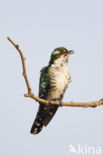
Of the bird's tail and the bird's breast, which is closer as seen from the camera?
the bird's breast

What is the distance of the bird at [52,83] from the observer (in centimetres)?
918

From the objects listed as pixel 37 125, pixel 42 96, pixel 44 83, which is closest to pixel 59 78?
pixel 44 83

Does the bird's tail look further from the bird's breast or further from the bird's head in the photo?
the bird's head

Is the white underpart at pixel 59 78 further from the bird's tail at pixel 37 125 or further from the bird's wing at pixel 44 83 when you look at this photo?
the bird's tail at pixel 37 125

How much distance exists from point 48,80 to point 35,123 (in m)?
1.29

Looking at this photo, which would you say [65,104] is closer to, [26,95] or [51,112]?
[26,95]

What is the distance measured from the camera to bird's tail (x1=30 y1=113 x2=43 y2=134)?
9.37 m

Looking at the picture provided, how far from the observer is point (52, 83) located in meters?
9.21

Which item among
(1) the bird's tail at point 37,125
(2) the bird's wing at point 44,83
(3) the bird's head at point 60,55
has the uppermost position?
(3) the bird's head at point 60,55

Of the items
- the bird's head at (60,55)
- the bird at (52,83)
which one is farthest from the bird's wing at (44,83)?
the bird's head at (60,55)

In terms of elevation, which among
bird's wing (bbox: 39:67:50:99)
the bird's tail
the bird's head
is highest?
the bird's head

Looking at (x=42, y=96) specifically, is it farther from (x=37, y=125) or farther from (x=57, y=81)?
(x=37, y=125)

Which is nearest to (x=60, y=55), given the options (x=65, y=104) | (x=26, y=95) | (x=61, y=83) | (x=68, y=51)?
(x=68, y=51)

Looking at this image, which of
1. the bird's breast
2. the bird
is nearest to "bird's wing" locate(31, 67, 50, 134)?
the bird
